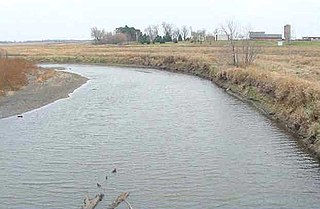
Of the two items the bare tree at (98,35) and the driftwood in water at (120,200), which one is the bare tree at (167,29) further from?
the driftwood in water at (120,200)

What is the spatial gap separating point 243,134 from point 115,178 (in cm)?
825

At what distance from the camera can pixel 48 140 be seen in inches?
811

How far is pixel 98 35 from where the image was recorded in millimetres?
157375

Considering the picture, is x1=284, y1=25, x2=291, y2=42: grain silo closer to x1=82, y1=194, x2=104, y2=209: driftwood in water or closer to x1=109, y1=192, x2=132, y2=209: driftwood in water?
x1=109, y1=192, x2=132, y2=209: driftwood in water

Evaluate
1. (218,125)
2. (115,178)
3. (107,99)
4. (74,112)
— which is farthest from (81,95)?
(115,178)

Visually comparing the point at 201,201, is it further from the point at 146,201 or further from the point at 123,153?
the point at 123,153

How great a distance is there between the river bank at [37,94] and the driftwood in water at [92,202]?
49.1 feet

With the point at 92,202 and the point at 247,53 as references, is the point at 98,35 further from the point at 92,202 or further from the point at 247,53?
the point at 92,202

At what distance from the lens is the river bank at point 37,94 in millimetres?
29409

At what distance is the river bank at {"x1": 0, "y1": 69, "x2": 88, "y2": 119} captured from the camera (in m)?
29.4

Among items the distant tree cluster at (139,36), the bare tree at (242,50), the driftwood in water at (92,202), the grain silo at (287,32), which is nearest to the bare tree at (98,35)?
the distant tree cluster at (139,36)

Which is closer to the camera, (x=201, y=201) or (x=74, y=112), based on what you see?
(x=201, y=201)

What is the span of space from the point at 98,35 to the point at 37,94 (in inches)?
4876

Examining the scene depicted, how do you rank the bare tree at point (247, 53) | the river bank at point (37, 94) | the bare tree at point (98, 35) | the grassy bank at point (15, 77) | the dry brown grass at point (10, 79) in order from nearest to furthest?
the river bank at point (37, 94)
the dry brown grass at point (10, 79)
the grassy bank at point (15, 77)
the bare tree at point (247, 53)
the bare tree at point (98, 35)
